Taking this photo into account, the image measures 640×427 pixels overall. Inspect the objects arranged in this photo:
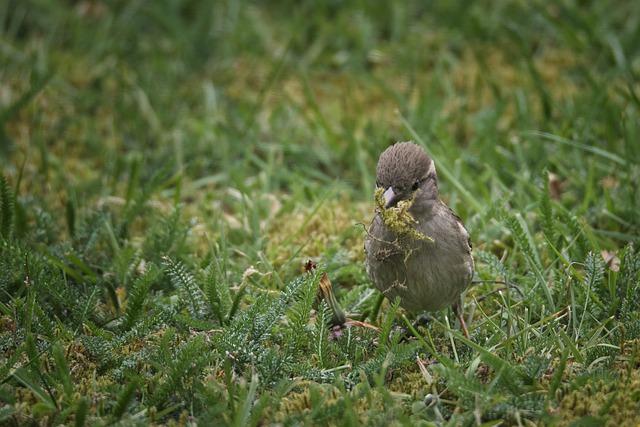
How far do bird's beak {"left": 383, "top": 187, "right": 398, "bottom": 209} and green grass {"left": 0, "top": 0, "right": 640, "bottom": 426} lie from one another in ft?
1.48

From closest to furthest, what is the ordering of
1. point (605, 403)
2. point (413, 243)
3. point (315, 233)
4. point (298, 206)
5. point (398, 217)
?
point (605, 403), point (398, 217), point (413, 243), point (315, 233), point (298, 206)

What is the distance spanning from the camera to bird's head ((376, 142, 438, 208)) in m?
3.68

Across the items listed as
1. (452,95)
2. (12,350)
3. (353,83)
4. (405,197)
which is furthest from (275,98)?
(12,350)

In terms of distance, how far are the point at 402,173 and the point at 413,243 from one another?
12.9 inches

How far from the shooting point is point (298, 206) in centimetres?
504

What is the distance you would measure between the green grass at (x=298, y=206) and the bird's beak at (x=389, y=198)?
451 mm

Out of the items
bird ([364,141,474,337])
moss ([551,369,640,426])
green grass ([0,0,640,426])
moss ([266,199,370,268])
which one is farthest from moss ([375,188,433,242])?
moss ([551,369,640,426])

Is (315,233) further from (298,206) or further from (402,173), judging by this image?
(402,173)

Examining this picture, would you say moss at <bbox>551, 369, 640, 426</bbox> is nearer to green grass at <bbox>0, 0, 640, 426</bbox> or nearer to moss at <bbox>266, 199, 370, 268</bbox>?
green grass at <bbox>0, 0, 640, 426</bbox>

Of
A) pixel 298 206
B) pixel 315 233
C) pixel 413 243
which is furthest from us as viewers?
pixel 298 206

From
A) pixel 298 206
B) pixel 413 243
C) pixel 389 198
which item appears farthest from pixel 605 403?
pixel 298 206

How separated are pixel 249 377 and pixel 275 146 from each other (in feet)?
8.22

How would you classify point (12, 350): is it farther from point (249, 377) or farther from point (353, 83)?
point (353, 83)

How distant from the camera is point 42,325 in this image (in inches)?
141
